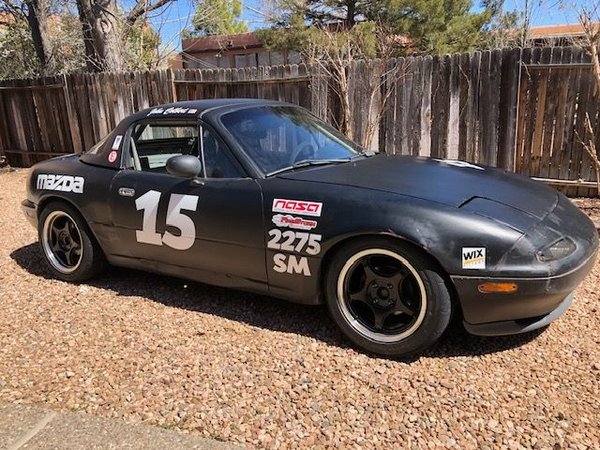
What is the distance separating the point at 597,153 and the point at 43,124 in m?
10.6

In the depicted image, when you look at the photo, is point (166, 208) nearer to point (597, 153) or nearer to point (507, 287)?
point (507, 287)

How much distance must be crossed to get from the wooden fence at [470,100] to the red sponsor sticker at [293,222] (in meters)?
4.75

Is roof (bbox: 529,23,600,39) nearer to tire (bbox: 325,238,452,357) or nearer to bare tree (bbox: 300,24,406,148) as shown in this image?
bare tree (bbox: 300,24,406,148)

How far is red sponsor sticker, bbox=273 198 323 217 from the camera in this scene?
10.4ft

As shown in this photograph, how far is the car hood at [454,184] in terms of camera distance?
3.04 meters

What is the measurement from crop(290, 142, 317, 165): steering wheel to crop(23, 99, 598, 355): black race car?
0.05 ft

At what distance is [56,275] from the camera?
4.68 metres

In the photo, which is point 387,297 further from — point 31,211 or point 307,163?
point 31,211

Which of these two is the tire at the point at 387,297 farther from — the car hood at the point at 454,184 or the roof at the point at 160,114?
the roof at the point at 160,114

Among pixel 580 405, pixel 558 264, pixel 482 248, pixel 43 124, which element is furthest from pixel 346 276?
pixel 43 124

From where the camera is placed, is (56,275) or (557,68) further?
(557,68)

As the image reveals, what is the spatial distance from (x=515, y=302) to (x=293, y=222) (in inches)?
53.6

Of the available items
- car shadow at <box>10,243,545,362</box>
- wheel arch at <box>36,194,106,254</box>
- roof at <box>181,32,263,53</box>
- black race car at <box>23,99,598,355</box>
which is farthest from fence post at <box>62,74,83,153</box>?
roof at <box>181,32,263,53</box>

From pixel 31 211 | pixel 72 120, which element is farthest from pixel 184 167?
pixel 72 120
